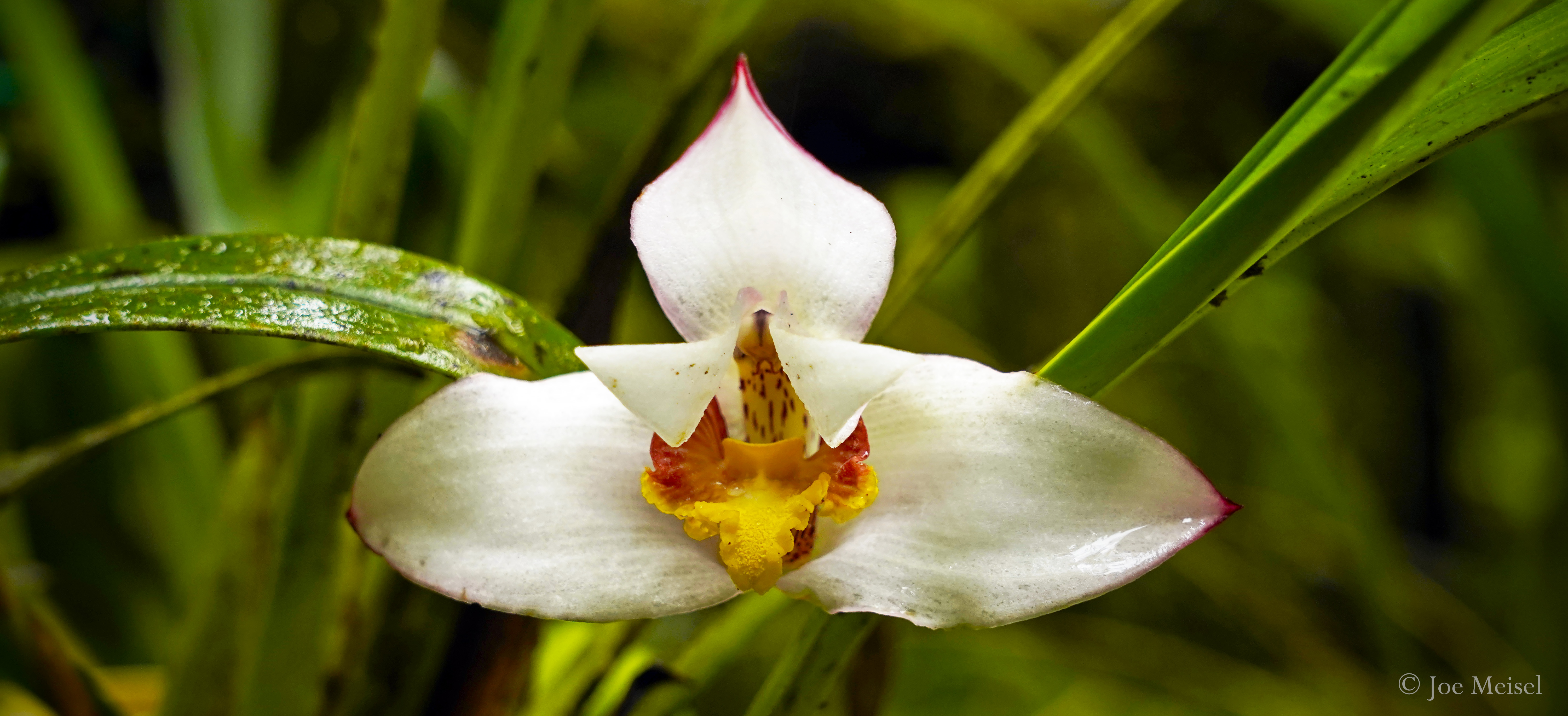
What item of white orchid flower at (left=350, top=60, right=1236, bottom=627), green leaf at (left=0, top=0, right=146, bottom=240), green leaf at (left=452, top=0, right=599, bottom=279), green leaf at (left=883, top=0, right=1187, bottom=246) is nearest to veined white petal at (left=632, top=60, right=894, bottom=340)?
white orchid flower at (left=350, top=60, right=1236, bottom=627)

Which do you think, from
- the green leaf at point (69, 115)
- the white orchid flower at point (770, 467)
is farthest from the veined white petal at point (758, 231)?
the green leaf at point (69, 115)

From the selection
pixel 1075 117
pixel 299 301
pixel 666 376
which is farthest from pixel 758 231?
pixel 1075 117

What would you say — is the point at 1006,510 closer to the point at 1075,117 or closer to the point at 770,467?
the point at 770,467

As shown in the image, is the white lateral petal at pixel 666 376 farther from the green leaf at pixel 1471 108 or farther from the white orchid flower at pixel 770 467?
the green leaf at pixel 1471 108

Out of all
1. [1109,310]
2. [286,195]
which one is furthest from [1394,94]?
[286,195]

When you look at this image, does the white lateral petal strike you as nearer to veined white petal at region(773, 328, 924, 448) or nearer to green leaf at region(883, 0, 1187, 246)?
veined white petal at region(773, 328, 924, 448)

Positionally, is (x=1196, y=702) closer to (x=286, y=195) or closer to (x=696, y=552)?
(x=696, y=552)
